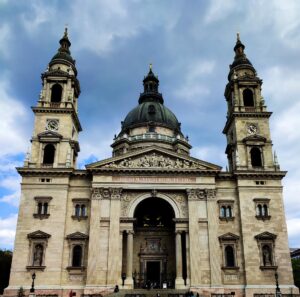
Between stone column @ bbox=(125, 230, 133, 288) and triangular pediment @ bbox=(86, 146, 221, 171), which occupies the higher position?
triangular pediment @ bbox=(86, 146, 221, 171)

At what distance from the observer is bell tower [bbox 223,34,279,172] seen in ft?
141

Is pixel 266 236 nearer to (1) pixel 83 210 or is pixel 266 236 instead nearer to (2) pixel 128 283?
(2) pixel 128 283

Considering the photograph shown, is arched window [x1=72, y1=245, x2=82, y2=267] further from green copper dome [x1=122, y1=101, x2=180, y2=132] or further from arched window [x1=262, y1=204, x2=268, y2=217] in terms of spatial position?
green copper dome [x1=122, y1=101, x2=180, y2=132]

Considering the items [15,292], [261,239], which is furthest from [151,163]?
[15,292]

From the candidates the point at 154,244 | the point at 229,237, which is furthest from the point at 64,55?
the point at 229,237

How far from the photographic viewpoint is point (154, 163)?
41594 millimetres

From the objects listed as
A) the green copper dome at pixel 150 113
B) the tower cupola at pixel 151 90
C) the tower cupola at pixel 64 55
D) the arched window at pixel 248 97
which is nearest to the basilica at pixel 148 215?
the arched window at pixel 248 97

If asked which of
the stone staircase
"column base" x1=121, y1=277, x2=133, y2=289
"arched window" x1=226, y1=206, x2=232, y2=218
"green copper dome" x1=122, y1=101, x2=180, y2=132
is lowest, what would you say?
the stone staircase

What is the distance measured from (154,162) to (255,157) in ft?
39.1

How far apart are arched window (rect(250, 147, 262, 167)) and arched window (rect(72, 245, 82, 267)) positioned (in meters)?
21.4

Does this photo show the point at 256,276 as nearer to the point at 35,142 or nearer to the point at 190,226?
the point at 190,226

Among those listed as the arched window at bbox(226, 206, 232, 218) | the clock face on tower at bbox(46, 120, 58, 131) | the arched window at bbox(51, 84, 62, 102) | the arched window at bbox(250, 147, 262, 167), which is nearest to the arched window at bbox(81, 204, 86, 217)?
the clock face on tower at bbox(46, 120, 58, 131)

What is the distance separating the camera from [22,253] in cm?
3744

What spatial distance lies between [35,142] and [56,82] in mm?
8191
